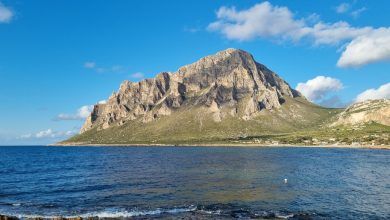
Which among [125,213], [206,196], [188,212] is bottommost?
[188,212]

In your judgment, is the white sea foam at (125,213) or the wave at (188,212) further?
the white sea foam at (125,213)

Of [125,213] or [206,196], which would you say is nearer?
[125,213]

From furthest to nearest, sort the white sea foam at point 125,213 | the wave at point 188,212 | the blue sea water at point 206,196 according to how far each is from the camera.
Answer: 1. the blue sea water at point 206,196
2. the white sea foam at point 125,213
3. the wave at point 188,212

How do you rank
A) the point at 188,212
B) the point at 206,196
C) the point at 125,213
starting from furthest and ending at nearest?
the point at 206,196 < the point at 125,213 < the point at 188,212

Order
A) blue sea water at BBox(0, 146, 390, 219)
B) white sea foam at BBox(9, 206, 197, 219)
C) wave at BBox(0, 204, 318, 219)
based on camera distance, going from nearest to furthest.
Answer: wave at BBox(0, 204, 318, 219) < white sea foam at BBox(9, 206, 197, 219) < blue sea water at BBox(0, 146, 390, 219)

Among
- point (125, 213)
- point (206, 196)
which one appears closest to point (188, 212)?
point (125, 213)

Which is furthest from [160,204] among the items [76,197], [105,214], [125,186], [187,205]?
[125,186]

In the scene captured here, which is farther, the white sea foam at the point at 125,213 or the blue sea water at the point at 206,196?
the blue sea water at the point at 206,196

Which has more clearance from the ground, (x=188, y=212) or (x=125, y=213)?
(x=125, y=213)

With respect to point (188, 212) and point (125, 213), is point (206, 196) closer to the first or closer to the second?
point (188, 212)

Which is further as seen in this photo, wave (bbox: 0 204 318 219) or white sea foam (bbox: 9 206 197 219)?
white sea foam (bbox: 9 206 197 219)

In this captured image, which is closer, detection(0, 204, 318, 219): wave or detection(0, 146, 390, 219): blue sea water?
detection(0, 204, 318, 219): wave

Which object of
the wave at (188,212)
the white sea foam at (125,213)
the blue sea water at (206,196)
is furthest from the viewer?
the blue sea water at (206,196)

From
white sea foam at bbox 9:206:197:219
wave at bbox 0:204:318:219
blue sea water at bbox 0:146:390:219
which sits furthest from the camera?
blue sea water at bbox 0:146:390:219
